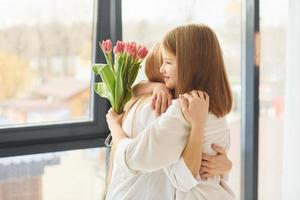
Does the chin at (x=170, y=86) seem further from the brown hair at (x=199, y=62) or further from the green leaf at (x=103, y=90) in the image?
the green leaf at (x=103, y=90)

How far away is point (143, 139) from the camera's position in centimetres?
147

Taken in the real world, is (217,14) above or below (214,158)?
above

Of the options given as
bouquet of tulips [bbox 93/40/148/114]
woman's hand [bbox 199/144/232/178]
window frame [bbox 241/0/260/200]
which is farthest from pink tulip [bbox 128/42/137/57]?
window frame [bbox 241/0/260/200]

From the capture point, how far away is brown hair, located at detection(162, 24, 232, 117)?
153cm

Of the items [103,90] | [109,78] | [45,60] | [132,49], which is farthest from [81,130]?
[132,49]

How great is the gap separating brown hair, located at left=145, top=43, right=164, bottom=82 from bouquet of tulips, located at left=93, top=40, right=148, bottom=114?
0.03 metres

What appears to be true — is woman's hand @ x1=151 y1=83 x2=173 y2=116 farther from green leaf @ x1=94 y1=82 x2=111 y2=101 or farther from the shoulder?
green leaf @ x1=94 y1=82 x2=111 y2=101

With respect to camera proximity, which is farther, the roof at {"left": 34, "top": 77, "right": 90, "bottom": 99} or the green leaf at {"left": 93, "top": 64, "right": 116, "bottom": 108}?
the roof at {"left": 34, "top": 77, "right": 90, "bottom": 99}

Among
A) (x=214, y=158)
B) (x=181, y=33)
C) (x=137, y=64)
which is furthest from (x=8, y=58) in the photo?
(x=214, y=158)

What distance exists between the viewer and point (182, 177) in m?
1.50

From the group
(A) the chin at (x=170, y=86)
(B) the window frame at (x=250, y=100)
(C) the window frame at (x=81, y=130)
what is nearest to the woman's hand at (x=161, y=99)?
(A) the chin at (x=170, y=86)
